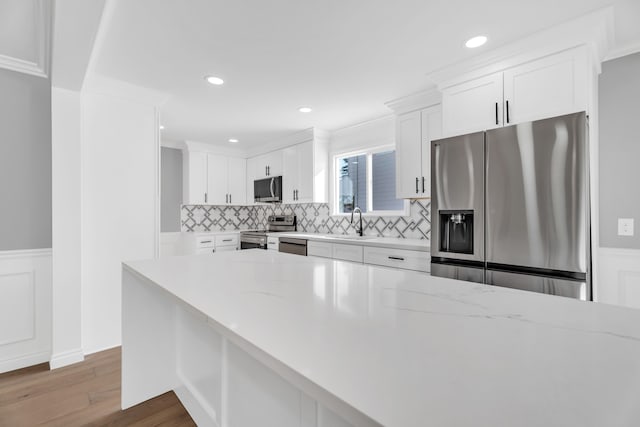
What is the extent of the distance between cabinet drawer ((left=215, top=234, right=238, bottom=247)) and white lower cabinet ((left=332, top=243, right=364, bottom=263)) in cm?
219

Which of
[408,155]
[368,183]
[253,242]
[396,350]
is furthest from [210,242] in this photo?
[396,350]

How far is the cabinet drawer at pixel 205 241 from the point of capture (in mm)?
4535

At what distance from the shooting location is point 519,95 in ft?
6.65

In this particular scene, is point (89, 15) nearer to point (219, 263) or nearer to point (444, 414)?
point (219, 263)

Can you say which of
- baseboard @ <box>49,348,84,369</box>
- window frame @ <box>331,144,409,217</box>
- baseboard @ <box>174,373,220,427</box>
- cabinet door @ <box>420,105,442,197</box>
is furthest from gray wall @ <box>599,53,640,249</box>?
baseboard @ <box>49,348,84,369</box>

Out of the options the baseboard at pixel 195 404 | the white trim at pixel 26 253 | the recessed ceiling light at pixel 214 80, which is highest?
the recessed ceiling light at pixel 214 80

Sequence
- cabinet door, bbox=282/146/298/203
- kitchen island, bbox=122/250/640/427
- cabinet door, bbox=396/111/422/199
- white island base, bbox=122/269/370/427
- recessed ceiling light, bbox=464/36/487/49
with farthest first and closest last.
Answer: cabinet door, bbox=282/146/298/203 < cabinet door, bbox=396/111/422/199 < recessed ceiling light, bbox=464/36/487/49 < white island base, bbox=122/269/370/427 < kitchen island, bbox=122/250/640/427

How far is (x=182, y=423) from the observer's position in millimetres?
1712

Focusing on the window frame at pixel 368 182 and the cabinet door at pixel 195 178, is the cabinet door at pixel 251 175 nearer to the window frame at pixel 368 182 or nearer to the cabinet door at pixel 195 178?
the cabinet door at pixel 195 178

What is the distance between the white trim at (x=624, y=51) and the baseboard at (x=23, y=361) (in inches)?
189

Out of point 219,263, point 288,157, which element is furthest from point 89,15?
point 288,157

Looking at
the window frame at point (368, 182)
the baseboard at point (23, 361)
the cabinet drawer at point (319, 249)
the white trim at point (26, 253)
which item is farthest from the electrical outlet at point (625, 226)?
the baseboard at point (23, 361)

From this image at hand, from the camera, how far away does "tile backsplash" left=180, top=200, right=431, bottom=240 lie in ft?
11.0

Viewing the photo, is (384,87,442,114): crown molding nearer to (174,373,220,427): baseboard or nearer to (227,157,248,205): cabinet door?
(174,373,220,427): baseboard
